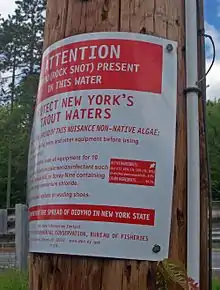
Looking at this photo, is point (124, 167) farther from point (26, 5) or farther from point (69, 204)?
point (26, 5)

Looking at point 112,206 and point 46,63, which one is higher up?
point 46,63

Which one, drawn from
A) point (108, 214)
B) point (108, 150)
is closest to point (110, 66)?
point (108, 150)

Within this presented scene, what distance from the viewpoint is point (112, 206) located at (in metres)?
2.07

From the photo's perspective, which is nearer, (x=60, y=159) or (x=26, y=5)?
(x=60, y=159)

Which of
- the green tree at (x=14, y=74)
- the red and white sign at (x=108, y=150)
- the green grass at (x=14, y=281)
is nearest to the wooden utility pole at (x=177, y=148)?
the red and white sign at (x=108, y=150)

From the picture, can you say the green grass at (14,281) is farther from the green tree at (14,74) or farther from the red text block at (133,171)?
the green tree at (14,74)

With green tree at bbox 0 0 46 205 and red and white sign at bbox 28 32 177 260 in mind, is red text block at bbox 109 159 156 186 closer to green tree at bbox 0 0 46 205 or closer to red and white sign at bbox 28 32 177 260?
red and white sign at bbox 28 32 177 260

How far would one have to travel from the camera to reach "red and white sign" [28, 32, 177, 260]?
2066 mm

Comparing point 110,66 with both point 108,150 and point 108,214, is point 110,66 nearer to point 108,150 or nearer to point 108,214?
point 108,150

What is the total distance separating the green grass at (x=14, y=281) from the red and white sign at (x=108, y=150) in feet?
13.3

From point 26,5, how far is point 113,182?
45.5 meters

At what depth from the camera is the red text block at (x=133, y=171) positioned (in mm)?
2074

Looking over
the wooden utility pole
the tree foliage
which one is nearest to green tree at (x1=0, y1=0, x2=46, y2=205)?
the tree foliage

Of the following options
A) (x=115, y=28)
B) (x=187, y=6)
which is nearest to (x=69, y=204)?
(x=115, y=28)
